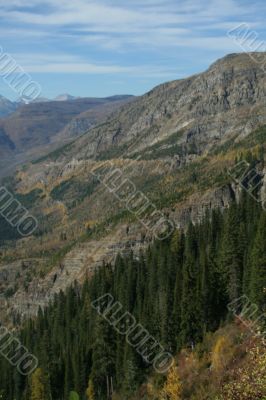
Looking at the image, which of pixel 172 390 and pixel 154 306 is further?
pixel 154 306

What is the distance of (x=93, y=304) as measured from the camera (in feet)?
449

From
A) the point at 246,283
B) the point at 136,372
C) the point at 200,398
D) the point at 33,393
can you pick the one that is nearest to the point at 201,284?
the point at 246,283

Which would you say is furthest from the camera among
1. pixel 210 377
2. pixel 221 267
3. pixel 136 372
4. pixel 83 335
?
pixel 83 335

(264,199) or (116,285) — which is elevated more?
(116,285)

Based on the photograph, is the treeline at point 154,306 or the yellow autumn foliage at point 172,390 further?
the treeline at point 154,306

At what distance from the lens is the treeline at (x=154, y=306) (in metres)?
92.6

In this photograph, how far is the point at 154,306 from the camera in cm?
11088

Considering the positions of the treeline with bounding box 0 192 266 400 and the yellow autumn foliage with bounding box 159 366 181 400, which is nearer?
the yellow autumn foliage with bounding box 159 366 181 400

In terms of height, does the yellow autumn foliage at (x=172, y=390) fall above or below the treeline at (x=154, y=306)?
above

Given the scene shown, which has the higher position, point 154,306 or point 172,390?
point 172,390

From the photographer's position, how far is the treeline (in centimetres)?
9262

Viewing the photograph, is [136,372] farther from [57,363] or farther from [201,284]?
[57,363]

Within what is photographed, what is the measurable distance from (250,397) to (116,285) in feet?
382

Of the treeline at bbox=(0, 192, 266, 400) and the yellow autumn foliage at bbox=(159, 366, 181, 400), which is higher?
the yellow autumn foliage at bbox=(159, 366, 181, 400)
